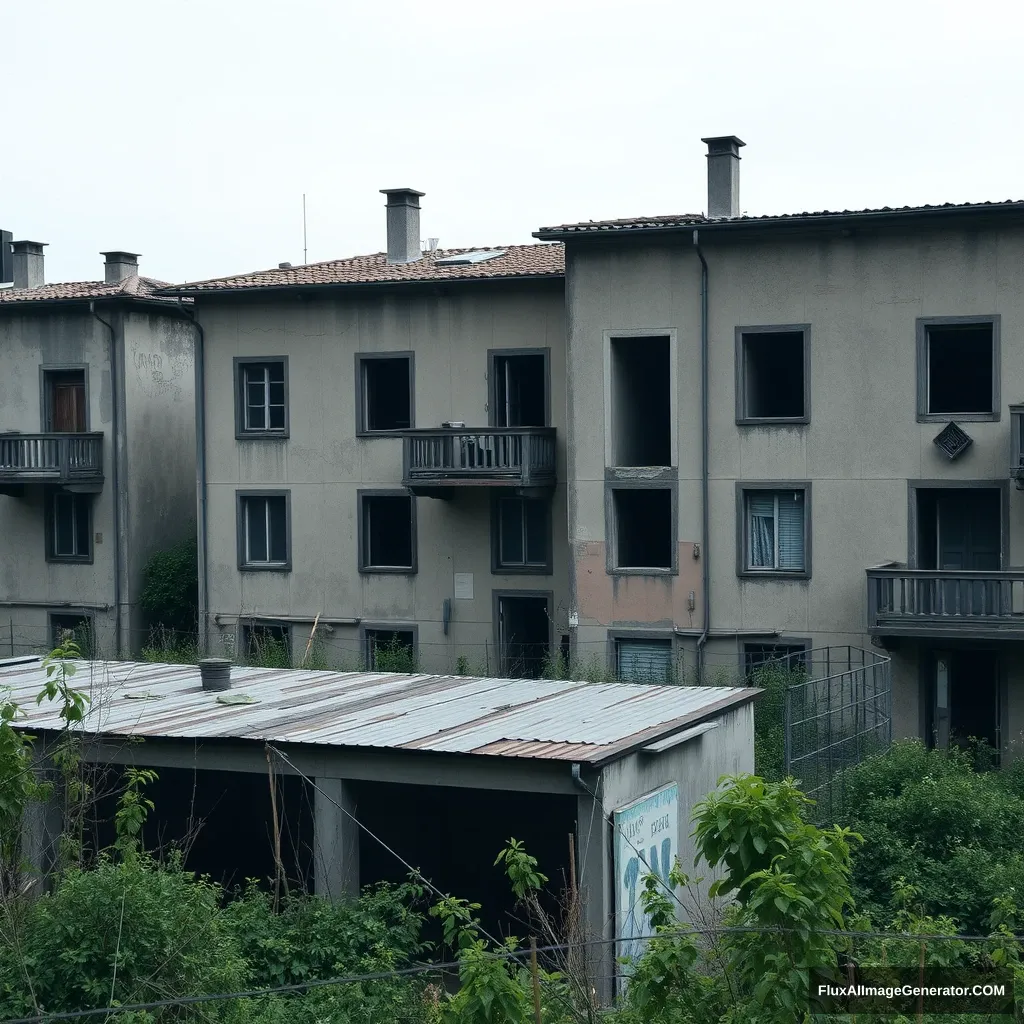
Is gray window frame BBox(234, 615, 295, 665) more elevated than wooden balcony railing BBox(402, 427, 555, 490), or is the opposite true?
wooden balcony railing BBox(402, 427, 555, 490)

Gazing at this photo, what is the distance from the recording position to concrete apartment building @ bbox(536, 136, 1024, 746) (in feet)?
84.1

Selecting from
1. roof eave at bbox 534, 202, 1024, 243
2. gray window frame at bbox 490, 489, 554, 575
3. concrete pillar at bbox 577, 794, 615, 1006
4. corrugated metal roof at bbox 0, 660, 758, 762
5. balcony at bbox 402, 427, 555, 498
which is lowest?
concrete pillar at bbox 577, 794, 615, 1006

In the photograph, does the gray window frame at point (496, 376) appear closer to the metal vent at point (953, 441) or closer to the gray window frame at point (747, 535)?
the gray window frame at point (747, 535)

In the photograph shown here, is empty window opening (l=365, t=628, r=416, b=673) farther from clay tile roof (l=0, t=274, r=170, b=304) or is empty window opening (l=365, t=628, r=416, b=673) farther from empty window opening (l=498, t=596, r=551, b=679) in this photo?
clay tile roof (l=0, t=274, r=170, b=304)

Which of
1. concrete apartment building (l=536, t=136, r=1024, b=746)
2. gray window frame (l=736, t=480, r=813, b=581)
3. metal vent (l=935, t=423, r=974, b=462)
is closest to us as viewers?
concrete apartment building (l=536, t=136, r=1024, b=746)

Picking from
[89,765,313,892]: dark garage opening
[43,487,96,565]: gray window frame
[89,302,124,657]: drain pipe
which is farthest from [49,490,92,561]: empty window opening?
[89,765,313,892]: dark garage opening

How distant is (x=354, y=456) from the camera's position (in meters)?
31.8

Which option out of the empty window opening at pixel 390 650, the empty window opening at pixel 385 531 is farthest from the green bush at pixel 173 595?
the empty window opening at pixel 390 650

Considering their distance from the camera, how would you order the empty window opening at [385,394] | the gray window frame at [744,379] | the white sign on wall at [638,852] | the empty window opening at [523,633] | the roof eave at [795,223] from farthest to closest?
1. the empty window opening at [385,394]
2. the empty window opening at [523,633]
3. the gray window frame at [744,379]
4. the roof eave at [795,223]
5. the white sign on wall at [638,852]

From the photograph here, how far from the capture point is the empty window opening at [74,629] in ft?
112

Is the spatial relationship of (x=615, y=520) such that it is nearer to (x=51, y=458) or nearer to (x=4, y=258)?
(x=51, y=458)

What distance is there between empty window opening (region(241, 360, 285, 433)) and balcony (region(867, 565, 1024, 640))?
47.0 ft

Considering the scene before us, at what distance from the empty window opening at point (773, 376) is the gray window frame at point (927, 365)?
2.17 metres

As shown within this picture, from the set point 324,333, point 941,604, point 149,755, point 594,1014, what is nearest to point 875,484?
point 941,604
